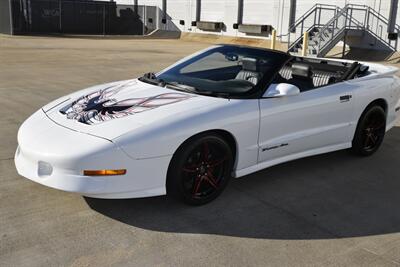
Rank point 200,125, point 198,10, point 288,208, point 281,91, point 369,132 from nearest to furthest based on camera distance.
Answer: point 200,125, point 288,208, point 281,91, point 369,132, point 198,10

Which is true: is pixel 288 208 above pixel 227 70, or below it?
below

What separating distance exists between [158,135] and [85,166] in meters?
0.61

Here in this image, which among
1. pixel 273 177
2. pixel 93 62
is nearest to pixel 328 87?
pixel 273 177

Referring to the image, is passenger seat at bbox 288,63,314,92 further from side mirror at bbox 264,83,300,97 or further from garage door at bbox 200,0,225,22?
garage door at bbox 200,0,225,22

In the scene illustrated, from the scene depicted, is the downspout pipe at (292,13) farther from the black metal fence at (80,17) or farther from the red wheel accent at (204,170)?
the red wheel accent at (204,170)

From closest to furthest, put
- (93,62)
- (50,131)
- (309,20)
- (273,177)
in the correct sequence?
1. (50,131)
2. (273,177)
3. (93,62)
4. (309,20)

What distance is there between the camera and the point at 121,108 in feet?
14.1

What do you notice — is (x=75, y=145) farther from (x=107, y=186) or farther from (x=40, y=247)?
(x=40, y=247)

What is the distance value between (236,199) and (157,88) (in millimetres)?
1322

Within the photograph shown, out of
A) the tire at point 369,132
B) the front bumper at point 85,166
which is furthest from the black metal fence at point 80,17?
the front bumper at point 85,166

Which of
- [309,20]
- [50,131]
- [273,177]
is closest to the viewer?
[50,131]

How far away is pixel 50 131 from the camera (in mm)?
4098

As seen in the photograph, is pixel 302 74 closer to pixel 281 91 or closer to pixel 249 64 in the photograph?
pixel 249 64

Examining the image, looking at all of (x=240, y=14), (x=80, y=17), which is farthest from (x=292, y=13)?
(x=80, y=17)
